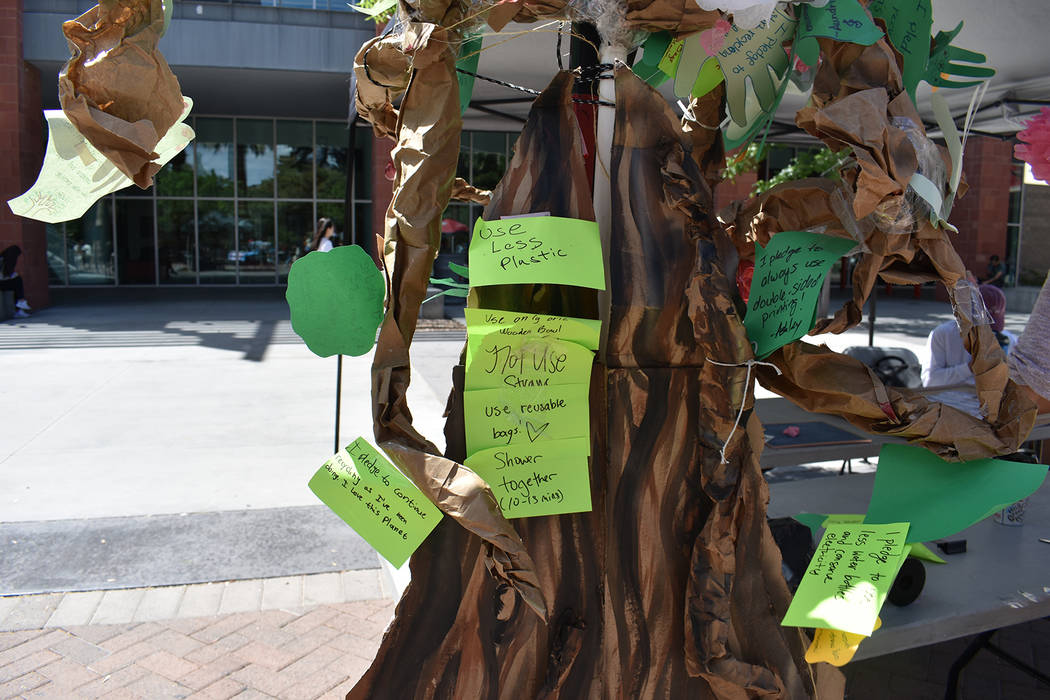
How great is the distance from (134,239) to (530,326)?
19857 millimetres

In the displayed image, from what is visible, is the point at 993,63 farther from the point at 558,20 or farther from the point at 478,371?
the point at 478,371

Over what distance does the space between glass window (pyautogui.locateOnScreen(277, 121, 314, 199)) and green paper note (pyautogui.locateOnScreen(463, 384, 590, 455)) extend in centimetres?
1902

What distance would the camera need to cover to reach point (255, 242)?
63.6 ft

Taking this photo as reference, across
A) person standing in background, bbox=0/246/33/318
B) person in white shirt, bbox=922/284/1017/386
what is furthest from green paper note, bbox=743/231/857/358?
person standing in background, bbox=0/246/33/318

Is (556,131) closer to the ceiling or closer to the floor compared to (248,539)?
closer to the ceiling

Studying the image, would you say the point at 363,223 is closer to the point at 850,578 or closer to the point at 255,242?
the point at 255,242

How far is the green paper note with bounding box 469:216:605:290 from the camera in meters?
1.29

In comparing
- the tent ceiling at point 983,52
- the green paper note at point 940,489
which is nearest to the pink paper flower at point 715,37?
the green paper note at point 940,489

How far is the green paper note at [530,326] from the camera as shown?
134 centimetres

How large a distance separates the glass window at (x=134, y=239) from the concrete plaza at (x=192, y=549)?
11236 millimetres

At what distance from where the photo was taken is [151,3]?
125 cm

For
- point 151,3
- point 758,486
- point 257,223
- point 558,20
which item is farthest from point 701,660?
point 257,223

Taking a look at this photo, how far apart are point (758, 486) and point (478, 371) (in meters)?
0.57

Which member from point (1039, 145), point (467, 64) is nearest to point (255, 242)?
point (467, 64)
